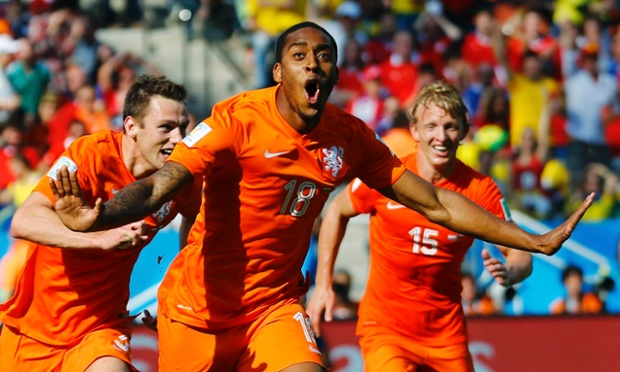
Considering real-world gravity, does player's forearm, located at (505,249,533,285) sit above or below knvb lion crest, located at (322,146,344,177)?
below

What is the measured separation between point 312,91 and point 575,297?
22.1 ft

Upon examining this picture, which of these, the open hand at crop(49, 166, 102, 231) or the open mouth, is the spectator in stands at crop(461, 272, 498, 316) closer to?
the open mouth

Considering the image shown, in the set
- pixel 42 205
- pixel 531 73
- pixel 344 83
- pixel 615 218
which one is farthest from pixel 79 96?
pixel 42 205

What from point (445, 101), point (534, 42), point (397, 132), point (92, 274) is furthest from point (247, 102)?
point (534, 42)

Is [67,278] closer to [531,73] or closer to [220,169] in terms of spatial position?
[220,169]

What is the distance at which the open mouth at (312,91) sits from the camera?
540 centimetres

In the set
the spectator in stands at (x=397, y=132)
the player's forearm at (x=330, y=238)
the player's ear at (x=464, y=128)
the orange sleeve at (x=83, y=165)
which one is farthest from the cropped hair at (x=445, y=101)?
the spectator in stands at (x=397, y=132)

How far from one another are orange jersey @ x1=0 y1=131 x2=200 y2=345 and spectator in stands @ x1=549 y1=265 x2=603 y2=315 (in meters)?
6.36

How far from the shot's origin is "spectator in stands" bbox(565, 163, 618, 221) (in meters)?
12.5

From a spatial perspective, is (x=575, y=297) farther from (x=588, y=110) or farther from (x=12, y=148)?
(x=12, y=148)

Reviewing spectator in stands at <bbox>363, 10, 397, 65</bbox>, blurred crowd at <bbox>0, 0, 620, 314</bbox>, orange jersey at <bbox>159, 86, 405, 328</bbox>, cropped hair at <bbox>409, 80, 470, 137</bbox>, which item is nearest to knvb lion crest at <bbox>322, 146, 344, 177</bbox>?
orange jersey at <bbox>159, 86, 405, 328</bbox>

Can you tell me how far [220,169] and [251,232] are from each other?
428 millimetres

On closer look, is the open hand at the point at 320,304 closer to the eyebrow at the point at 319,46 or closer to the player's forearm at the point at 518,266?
the player's forearm at the point at 518,266

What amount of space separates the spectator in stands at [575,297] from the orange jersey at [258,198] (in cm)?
598
